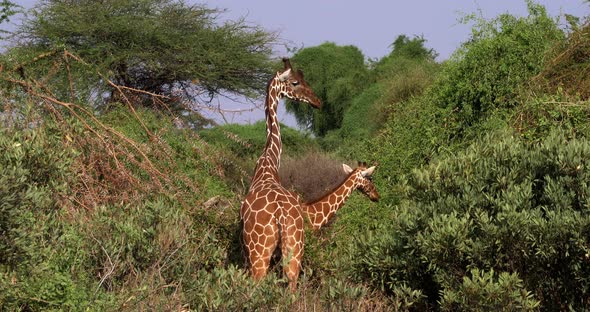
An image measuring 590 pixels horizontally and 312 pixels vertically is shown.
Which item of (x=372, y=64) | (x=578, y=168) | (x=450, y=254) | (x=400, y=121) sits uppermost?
(x=578, y=168)

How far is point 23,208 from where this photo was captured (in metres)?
8.21

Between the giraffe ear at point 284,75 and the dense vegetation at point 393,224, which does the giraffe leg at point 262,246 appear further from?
the giraffe ear at point 284,75

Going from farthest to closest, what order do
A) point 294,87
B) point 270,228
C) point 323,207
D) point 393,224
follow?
1. point 294,87
2. point 323,207
3. point 270,228
4. point 393,224

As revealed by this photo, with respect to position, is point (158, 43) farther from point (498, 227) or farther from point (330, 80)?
point (498, 227)

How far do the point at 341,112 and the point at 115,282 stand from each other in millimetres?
32547

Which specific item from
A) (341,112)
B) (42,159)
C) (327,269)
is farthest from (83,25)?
(42,159)

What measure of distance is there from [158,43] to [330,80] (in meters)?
12.9

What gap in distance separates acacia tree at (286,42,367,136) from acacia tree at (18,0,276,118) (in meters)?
7.62

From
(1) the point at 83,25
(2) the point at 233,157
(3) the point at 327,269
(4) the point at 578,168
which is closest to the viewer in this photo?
(4) the point at 578,168

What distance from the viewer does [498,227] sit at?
9.71m

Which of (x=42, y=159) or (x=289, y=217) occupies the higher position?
(x=42, y=159)

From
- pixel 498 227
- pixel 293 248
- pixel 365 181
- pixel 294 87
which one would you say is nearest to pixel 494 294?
pixel 498 227

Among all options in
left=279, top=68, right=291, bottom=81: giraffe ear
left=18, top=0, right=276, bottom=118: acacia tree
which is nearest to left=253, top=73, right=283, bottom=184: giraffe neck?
left=279, top=68, right=291, bottom=81: giraffe ear

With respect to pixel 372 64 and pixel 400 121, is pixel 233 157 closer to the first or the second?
pixel 400 121
